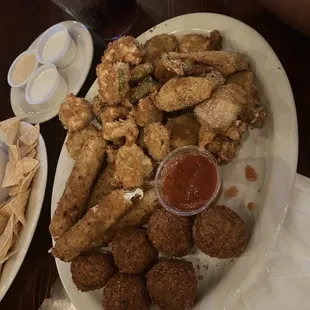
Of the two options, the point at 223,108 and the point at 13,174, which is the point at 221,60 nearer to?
the point at 223,108

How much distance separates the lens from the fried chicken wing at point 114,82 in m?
2.11

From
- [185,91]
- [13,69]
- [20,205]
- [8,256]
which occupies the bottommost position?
[8,256]

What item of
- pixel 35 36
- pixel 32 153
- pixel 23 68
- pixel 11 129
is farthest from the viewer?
pixel 35 36

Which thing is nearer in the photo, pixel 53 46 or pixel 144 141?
pixel 144 141

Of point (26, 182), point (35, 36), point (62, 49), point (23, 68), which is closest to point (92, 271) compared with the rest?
point (26, 182)

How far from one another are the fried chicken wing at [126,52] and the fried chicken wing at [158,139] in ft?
1.09

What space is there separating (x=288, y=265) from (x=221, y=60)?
2.76 feet

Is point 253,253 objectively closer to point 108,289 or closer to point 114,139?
point 108,289

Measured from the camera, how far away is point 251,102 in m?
1.90

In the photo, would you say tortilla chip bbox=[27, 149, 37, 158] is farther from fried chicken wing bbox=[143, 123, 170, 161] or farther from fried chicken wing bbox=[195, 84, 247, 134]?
fried chicken wing bbox=[195, 84, 247, 134]

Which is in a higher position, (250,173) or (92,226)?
(250,173)

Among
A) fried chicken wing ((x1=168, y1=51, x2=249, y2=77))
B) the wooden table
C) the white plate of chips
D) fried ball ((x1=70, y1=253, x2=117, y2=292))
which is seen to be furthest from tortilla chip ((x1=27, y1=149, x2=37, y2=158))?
fried chicken wing ((x1=168, y1=51, x2=249, y2=77))

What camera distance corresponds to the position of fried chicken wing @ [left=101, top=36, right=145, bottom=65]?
214 centimetres

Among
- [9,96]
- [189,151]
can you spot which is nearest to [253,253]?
[189,151]
